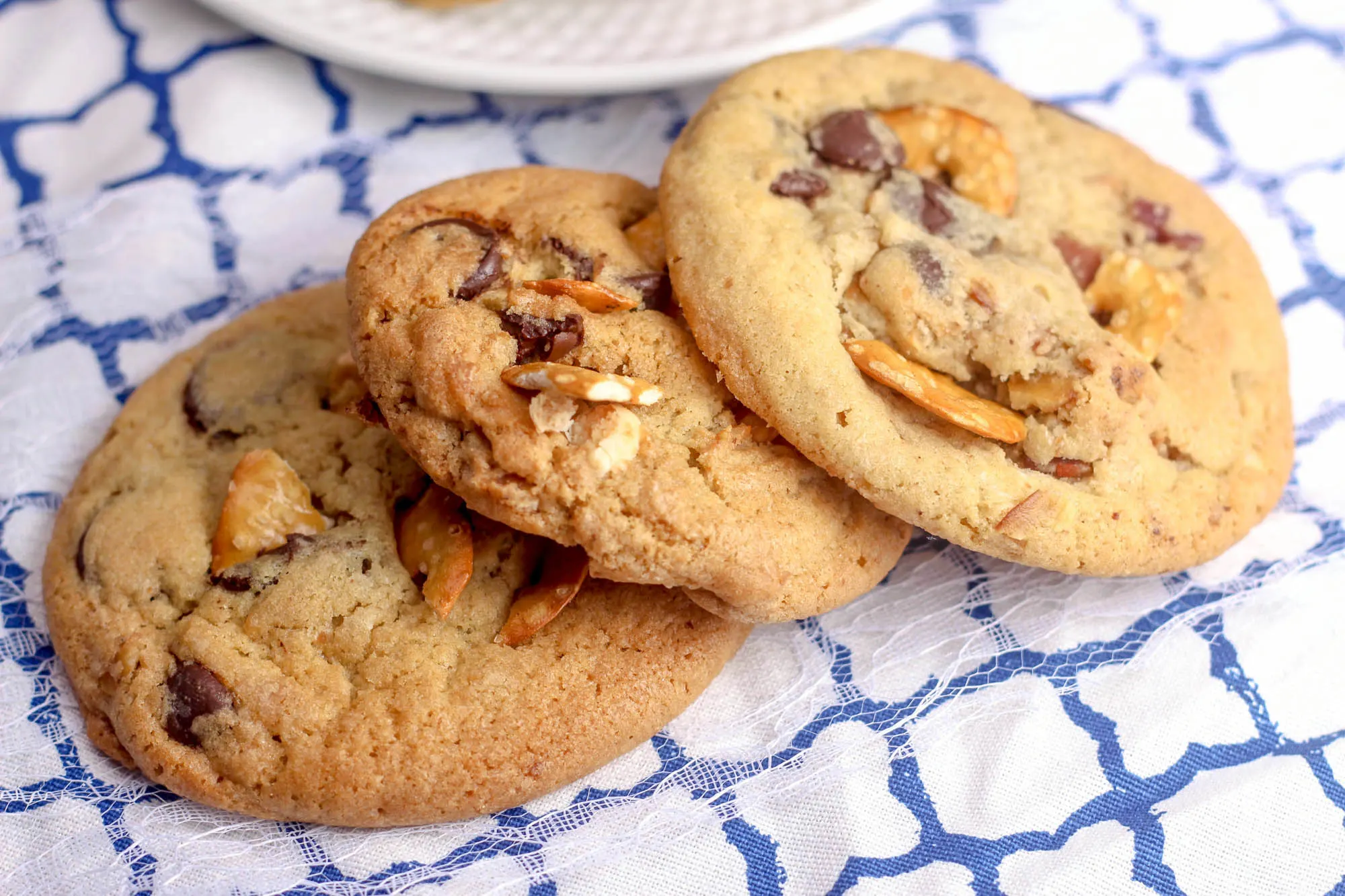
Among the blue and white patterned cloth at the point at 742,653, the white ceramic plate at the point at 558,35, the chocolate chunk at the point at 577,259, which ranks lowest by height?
the blue and white patterned cloth at the point at 742,653

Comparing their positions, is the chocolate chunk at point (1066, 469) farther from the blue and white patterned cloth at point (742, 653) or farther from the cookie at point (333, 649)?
the cookie at point (333, 649)

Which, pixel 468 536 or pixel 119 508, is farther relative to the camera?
pixel 119 508

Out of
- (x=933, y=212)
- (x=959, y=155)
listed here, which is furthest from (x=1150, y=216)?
(x=933, y=212)

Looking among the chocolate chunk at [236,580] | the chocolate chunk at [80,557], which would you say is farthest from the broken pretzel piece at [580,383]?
the chocolate chunk at [80,557]

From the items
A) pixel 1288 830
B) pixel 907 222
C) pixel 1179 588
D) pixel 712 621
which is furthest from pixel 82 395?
pixel 1288 830

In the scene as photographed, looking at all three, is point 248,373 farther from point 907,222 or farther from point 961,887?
point 961,887

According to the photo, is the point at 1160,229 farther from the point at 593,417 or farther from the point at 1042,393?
the point at 593,417

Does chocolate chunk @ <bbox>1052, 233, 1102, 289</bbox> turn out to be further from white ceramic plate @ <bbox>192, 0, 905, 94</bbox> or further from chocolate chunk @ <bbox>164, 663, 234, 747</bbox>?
chocolate chunk @ <bbox>164, 663, 234, 747</bbox>
